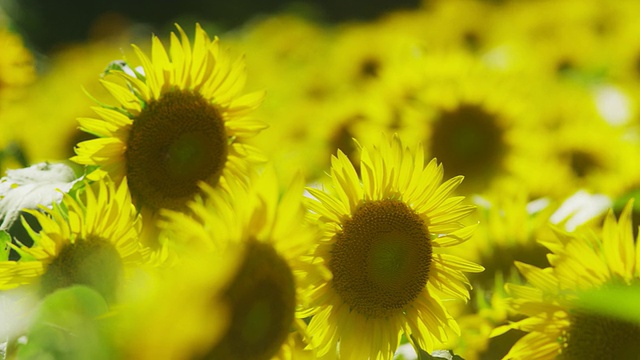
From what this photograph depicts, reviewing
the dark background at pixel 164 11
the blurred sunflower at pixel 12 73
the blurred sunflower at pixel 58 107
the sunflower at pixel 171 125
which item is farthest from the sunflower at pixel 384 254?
the dark background at pixel 164 11

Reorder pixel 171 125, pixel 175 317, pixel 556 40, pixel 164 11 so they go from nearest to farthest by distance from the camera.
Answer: pixel 175 317
pixel 171 125
pixel 556 40
pixel 164 11

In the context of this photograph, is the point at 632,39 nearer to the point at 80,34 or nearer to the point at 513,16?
the point at 513,16

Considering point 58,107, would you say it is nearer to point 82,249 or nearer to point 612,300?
point 82,249

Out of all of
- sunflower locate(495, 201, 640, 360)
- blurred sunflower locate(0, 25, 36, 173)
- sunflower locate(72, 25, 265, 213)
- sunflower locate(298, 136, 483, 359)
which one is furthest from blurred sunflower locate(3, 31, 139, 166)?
sunflower locate(495, 201, 640, 360)

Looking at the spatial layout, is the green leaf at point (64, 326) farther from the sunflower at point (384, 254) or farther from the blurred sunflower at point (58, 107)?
the blurred sunflower at point (58, 107)

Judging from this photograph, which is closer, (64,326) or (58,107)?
(64,326)

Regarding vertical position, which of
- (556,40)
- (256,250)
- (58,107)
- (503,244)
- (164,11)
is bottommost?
(164,11)

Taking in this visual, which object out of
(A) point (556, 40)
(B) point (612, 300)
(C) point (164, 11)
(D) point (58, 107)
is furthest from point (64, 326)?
(C) point (164, 11)
